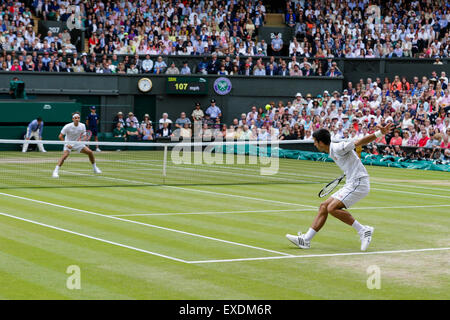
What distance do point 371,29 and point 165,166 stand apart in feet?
71.2

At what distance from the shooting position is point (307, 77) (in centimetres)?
4091

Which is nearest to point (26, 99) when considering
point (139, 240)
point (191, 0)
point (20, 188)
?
point (191, 0)

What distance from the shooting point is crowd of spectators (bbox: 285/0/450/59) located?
40094mm

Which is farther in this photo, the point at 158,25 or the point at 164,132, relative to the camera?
the point at 158,25

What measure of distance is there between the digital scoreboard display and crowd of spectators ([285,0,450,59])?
522cm

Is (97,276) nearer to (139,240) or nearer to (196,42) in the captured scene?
(139,240)

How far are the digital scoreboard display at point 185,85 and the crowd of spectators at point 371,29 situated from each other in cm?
522

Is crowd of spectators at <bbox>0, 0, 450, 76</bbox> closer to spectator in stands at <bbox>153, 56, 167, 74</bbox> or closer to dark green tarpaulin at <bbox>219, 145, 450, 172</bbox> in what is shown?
spectator in stands at <bbox>153, 56, 167, 74</bbox>

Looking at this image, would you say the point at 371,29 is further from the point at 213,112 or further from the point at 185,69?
the point at 185,69

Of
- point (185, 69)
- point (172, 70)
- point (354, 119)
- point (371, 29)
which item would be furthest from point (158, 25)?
point (354, 119)

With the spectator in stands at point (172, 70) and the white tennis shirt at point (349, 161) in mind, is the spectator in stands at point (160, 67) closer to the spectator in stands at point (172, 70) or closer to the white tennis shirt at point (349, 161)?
the spectator in stands at point (172, 70)

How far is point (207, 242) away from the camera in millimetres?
12461

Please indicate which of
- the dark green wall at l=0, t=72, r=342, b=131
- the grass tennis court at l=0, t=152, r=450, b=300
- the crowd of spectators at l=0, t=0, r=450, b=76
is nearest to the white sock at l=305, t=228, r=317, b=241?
the grass tennis court at l=0, t=152, r=450, b=300
